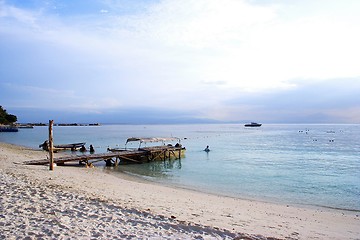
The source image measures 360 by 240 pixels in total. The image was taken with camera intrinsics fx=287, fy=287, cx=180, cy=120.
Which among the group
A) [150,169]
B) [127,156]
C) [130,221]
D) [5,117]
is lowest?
[150,169]

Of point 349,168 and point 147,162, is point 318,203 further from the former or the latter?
point 147,162

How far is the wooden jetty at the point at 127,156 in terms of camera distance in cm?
2539

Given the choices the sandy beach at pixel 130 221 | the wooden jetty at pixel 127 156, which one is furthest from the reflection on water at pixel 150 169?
the sandy beach at pixel 130 221

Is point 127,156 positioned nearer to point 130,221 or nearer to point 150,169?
point 150,169

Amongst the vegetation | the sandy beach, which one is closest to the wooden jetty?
the sandy beach

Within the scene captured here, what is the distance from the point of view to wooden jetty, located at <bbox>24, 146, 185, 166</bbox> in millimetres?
25391

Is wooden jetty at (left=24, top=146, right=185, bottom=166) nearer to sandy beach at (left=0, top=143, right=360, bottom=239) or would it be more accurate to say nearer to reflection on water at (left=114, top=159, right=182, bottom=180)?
reflection on water at (left=114, top=159, right=182, bottom=180)

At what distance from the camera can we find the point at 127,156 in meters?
30.0

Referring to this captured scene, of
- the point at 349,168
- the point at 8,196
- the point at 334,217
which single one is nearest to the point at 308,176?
the point at 349,168

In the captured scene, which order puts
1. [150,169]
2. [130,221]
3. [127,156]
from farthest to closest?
1. [127,156]
2. [150,169]
3. [130,221]

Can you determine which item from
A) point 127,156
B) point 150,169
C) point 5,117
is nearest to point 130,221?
point 150,169

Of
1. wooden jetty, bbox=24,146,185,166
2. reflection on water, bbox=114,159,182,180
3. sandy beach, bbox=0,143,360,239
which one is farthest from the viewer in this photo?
wooden jetty, bbox=24,146,185,166

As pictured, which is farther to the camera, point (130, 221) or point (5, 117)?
point (5, 117)

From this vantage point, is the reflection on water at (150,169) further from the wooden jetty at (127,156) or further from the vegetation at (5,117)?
the vegetation at (5,117)
